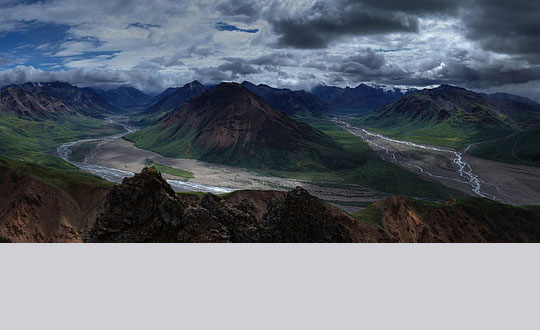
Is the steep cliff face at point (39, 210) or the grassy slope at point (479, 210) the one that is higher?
the grassy slope at point (479, 210)

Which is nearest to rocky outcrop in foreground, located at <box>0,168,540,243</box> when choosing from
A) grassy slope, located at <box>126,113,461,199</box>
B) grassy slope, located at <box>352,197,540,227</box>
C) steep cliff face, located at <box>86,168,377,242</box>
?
steep cliff face, located at <box>86,168,377,242</box>

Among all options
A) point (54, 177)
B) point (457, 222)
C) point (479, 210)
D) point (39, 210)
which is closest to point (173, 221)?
point (39, 210)

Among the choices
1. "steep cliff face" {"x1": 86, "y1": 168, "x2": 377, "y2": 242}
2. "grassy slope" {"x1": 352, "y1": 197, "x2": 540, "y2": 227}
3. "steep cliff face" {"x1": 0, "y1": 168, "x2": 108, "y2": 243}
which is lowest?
"steep cliff face" {"x1": 0, "y1": 168, "x2": 108, "y2": 243}

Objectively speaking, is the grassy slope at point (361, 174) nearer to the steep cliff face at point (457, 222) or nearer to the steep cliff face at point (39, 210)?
the steep cliff face at point (457, 222)

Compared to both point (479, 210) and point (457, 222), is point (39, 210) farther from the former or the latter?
point (479, 210)

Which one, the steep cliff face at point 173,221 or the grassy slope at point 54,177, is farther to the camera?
the grassy slope at point 54,177

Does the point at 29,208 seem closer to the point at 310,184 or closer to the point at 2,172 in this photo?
the point at 2,172

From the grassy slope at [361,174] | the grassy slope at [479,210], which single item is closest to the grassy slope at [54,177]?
the grassy slope at [479,210]

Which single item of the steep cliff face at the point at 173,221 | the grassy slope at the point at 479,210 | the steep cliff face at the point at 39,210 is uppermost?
the steep cliff face at the point at 173,221

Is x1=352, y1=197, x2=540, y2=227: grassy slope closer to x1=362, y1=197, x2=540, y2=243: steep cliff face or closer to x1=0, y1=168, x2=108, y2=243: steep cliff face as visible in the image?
x1=362, y1=197, x2=540, y2=243: steep cliff face

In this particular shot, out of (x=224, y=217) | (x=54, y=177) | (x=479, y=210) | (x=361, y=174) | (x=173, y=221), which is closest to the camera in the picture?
(x=173, y=221)

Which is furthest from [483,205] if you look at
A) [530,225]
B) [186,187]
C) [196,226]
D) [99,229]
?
[186,187]
